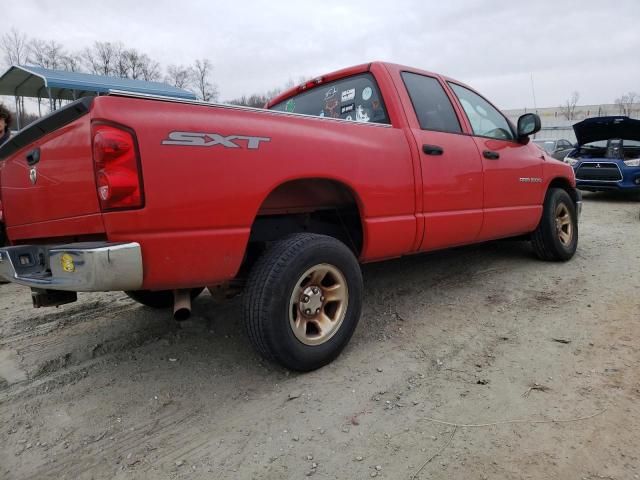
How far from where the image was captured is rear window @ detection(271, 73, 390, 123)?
3209 mm

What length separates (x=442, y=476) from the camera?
5.61 ft

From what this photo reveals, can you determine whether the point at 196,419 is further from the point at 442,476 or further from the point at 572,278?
the point at 572,278

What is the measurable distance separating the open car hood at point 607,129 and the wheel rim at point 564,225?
6435 millimetres

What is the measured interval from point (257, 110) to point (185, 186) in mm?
622

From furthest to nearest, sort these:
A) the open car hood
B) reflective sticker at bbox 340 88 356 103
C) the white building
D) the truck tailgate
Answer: the white building
the open car hood
reflective sticker at bbox 340 88 356 103
the truck tailgate

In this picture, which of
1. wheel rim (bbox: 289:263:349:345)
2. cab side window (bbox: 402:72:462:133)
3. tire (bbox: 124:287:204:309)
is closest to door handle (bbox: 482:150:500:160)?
cab side window (bbox: 402:72:462:133)

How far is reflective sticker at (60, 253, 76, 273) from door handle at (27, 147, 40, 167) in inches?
26.8

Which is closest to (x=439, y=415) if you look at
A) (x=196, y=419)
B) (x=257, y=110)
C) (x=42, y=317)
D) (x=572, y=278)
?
(x=196, y=419)

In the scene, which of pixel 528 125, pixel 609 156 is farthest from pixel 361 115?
pixel 609 156

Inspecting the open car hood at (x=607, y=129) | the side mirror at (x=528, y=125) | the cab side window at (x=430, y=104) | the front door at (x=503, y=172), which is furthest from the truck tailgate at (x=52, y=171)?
the open car hood at (x=607, y=129)

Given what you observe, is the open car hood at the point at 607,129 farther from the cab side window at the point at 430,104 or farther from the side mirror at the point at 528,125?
the cab side window at the point at 430,104

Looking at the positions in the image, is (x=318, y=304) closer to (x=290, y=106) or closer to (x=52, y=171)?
(x=52, y=171)

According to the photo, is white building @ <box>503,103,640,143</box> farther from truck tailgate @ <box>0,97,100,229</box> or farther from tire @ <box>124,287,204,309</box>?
truck tailgate @ <box>0,97,100,229</box>

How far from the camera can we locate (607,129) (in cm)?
1027
